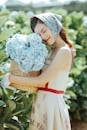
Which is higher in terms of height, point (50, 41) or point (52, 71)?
point (50, 41)

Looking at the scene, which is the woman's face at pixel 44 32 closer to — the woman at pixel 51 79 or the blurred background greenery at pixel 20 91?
the woman at pixel 51 79

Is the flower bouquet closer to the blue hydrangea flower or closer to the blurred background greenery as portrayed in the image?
the blue hydrangea flower

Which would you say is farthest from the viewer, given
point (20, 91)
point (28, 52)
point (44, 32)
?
point (20, 91)

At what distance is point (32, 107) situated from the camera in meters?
4.25

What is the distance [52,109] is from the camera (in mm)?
4066

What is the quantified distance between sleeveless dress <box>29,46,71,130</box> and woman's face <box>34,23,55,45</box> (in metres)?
0.30

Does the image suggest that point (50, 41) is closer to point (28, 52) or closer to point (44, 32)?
point (44, 32)

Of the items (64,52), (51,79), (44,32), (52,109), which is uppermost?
(44,32)

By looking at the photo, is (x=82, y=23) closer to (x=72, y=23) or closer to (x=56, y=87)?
(x=72, y=23)

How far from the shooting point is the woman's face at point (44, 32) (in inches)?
156

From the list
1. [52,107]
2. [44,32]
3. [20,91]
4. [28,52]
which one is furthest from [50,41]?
[20,91]

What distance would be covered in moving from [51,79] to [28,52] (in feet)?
1.04

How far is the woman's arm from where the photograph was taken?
3943mm

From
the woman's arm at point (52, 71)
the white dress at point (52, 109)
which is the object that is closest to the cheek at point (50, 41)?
the woman's arm at point (52, 71)
